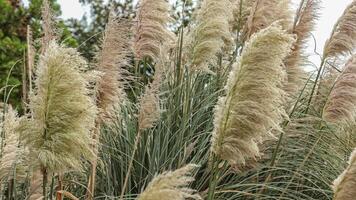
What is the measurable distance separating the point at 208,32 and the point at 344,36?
2.77ft

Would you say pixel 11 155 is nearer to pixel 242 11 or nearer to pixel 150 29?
pixel 150 29

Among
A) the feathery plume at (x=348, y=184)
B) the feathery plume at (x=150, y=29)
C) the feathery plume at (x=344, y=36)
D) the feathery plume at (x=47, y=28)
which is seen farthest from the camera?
the feathery plume at (x=150, y=29)

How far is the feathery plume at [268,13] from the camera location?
18.2 feet

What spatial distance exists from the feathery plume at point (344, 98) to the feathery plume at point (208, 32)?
30.2 inches

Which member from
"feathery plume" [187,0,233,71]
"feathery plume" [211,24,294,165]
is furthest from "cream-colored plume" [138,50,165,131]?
"feathery plume" [187,0,233,71]

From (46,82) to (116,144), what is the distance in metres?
1.97

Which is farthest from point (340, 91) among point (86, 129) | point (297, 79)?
point (86, 129)

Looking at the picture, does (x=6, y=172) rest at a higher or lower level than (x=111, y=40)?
lower

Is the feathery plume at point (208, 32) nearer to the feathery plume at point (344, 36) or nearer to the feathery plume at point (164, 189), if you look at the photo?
the feathery plume at point (344, 36)

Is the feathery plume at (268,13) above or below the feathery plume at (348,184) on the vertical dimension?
above

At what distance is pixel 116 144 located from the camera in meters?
5.25

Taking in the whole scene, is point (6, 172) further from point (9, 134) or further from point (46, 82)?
point (46, 82)

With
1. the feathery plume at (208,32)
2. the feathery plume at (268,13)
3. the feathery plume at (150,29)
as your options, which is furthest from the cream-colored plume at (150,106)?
the feathery plume at (268,13)

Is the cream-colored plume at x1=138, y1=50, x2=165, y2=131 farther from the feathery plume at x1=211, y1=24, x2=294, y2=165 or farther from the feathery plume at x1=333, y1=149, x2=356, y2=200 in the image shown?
the feathery plume at x1=333, y1=149, x2=356, y2=200
